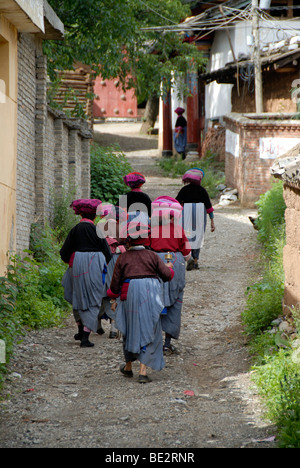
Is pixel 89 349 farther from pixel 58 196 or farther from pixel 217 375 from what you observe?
pixel 58 196

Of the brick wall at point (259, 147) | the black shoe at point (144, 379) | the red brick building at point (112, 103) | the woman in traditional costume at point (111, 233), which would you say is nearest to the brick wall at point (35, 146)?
the woman in traditional costume at point (111, 233)

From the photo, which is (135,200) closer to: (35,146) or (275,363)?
(35,146)

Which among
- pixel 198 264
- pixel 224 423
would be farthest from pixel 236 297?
pixel 224 423

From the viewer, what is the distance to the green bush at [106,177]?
1641 centimetres

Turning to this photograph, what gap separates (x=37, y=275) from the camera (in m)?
9.27

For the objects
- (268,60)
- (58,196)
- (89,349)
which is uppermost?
(268,60)

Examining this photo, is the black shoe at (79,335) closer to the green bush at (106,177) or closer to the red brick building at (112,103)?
the green bush at (106,177)

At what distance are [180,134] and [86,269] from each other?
16627 mm

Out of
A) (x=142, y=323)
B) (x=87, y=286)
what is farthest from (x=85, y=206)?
(x=142, y=323)

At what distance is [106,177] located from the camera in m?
16.8

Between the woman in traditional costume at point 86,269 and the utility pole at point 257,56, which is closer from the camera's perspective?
the woman in traditional costume at point 86,269

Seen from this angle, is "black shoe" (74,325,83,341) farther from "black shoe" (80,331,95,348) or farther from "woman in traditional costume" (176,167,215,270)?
"woman in traditional costume" (176,167,215,270)

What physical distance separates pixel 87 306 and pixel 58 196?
4572 mm

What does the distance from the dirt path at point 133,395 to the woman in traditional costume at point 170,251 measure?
0.35 metres
